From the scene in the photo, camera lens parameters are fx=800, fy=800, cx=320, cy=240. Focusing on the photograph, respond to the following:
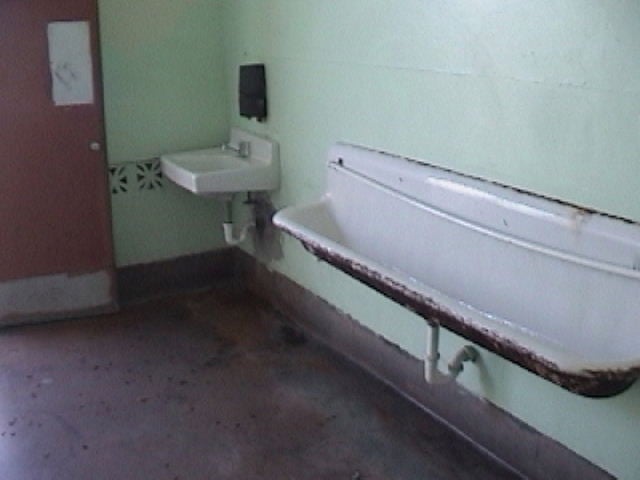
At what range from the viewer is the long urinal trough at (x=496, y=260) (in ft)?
6.34

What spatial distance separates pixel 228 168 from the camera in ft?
12.5

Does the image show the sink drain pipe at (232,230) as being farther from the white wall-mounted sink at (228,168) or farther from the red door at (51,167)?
the red door at (51,167)

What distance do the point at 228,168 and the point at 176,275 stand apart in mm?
665

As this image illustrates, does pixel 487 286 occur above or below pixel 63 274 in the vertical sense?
above

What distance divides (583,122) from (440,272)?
0.68m

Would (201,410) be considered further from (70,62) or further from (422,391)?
(70,62)

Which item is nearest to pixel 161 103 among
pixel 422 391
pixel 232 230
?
pixel 232 230

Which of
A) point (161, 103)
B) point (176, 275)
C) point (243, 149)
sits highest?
point (161, 103)

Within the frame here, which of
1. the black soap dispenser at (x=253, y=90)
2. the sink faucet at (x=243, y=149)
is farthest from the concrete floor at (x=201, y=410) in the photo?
the black soap dispenser at (x=253, y=90)

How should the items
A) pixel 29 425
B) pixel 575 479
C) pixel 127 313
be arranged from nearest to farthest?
1. pixel 575 479
2. pixel 29 425
3. pixel 127 313

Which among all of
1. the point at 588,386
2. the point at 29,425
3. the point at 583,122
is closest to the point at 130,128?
the point at 29,425

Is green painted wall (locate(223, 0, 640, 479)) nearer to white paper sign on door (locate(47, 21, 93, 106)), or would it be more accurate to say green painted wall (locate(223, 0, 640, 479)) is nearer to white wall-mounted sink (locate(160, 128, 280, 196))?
white wall-mounted sink (locate(160, 128, 280, 196))

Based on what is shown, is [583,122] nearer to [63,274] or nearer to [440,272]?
[440,272]

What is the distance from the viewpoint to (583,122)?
83.1 inches
